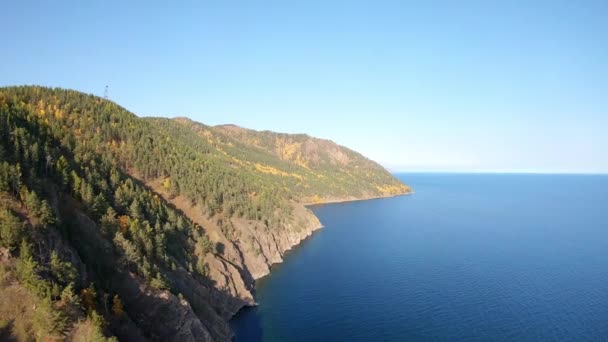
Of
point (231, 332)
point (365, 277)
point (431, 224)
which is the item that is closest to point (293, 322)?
point (231, 332)

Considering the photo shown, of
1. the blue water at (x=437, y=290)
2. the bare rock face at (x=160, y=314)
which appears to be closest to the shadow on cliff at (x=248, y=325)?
the blue water at (x=437, y=290)

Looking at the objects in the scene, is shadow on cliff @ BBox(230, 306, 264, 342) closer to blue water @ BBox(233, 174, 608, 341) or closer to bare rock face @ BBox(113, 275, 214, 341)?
blue water @ BBox(233, 174, 608, 341)

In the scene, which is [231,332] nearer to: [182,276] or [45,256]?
[182,276]

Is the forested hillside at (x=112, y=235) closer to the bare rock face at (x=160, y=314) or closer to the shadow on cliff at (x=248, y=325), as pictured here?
the bare rock face at (x=160, y=314)

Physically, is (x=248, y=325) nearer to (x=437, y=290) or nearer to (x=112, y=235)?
(x=112, y=235)

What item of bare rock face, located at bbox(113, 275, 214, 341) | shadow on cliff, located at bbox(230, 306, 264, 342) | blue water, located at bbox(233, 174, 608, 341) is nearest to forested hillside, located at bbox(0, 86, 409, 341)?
bare rock face, located at bbox(113, 275, 214, 341)

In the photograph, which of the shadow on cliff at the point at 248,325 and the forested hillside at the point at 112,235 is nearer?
the forested hillside at the point at 112,235

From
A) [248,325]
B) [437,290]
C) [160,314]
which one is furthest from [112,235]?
[437,290]

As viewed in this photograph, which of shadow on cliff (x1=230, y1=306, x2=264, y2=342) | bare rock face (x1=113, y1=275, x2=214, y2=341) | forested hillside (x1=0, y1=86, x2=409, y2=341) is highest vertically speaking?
forested hillside (x1=0, y1=86, x2=409, y2=341)
